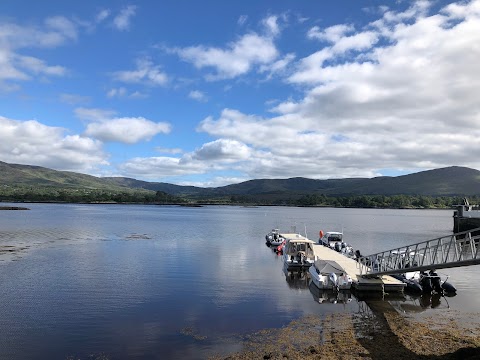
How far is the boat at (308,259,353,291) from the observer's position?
35.5m

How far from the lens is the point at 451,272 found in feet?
151

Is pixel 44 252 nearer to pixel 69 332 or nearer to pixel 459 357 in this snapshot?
pixel 69 332

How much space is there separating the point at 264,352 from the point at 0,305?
20813 millimetres

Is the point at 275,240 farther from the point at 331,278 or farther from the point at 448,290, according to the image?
the point at 448,290

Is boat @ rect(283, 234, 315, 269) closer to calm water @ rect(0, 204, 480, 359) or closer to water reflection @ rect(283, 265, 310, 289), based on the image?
water reflection @ rect(283, 265, 310, 289)

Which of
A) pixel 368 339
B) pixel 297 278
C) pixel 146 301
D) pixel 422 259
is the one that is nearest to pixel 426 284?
pixel 422 259

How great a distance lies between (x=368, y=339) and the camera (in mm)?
22750

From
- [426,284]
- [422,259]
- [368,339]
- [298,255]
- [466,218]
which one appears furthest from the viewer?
[466,218]

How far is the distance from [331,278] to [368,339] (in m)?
13.2

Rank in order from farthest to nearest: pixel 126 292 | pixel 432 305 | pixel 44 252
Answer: pixel 44 252
pixel 126 292
pixel 432 305

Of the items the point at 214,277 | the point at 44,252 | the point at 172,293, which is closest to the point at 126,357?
the point at 172,293

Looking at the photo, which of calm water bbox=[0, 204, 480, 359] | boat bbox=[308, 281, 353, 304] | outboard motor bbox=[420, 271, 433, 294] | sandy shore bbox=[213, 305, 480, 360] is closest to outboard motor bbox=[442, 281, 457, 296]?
calm water bbox=[0, 204, 480, 359]

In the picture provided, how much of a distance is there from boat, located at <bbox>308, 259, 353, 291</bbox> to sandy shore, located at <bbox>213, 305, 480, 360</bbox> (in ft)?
22.5

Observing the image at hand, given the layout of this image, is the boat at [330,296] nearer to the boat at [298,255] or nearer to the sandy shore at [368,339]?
the sandy shore at [368,339]
